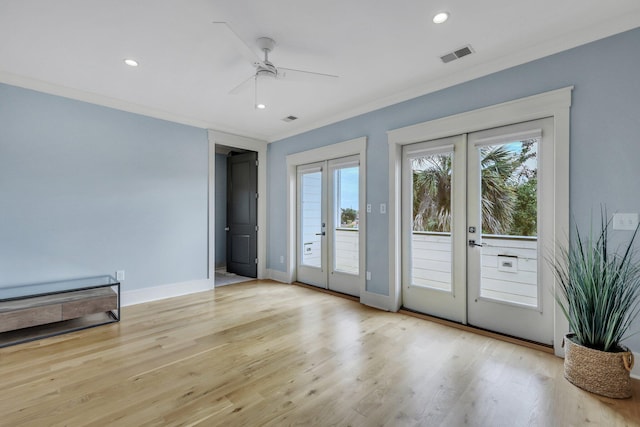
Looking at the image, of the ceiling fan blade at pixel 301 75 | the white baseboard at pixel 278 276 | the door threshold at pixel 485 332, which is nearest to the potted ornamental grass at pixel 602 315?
the door threshold at pixel 485 332

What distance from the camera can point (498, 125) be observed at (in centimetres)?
287

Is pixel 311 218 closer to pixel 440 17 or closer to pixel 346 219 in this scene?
pixel 346 219

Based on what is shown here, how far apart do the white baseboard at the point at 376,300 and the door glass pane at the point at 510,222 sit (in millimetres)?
1104

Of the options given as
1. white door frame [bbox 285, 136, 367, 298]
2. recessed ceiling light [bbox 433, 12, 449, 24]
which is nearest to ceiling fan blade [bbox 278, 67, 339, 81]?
recessed ceiling light [bbox 433, 12, 449, 24]

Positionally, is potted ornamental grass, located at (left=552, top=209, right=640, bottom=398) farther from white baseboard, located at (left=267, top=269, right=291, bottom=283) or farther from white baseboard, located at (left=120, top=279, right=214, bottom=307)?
white baseboard, located at (left=120, top=279, right=214, bottom=307)

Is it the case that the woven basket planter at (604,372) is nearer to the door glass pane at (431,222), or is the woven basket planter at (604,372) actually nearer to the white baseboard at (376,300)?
the door glass pane at (431,222)

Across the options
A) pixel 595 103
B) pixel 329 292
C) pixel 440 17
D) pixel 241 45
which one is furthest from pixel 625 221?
pixel 329 292

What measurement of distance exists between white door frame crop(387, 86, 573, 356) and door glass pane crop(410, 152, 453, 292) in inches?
7.8

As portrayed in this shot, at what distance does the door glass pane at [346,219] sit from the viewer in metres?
4.27

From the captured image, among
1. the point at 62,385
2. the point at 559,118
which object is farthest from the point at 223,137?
the point at 559,118

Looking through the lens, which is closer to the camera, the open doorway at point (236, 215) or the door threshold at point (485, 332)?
the door threshold at point (485, 332)

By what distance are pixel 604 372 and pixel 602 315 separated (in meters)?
0.37

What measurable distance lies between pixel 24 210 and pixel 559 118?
537 cm

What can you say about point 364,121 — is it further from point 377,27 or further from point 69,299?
point 69,299
